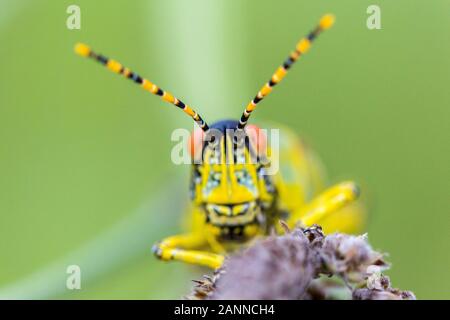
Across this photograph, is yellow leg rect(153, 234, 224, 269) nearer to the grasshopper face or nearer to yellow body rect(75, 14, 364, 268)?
yellow body rect(75, 14, 364, 268)

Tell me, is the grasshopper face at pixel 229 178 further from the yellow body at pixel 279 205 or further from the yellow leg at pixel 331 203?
the yellow leg at pixel 331 203

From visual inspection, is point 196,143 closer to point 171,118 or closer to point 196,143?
point 196,143

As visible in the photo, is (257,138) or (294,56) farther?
(257,138)

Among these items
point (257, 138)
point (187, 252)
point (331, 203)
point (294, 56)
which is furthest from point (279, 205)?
point (294, 56)

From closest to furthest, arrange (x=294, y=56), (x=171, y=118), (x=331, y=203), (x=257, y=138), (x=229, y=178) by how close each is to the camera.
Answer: (x=294, y=56) < (x=229, y=178) < (x=257, y=138) < (x=331, y=203) < (x=171, y=118)
